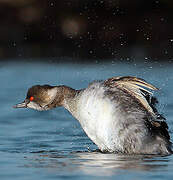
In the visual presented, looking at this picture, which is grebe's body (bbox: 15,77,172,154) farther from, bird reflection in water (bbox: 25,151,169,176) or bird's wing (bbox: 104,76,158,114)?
bird reflection in water (bbox: 25,151,169,176)

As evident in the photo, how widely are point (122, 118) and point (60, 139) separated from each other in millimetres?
2200

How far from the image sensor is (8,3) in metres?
26.0

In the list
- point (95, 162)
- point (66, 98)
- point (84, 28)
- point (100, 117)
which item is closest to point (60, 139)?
point (66, 98)

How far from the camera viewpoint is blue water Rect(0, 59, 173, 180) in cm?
763

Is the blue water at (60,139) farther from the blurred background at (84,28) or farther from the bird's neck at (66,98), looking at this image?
the blurred background at (84,28)

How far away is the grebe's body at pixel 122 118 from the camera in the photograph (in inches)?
344

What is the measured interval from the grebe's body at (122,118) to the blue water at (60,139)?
228mm

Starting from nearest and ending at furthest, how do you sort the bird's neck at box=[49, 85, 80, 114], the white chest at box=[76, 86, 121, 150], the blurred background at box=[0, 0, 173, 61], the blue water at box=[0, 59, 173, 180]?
the blue water at box=[0, 59, 173, 180]
the white chest at box=[76, 86, 121, 150]
the bird's neck at box=[49, 85, 80, 114]
the blurred background at box=[0, 0, 173, 61]

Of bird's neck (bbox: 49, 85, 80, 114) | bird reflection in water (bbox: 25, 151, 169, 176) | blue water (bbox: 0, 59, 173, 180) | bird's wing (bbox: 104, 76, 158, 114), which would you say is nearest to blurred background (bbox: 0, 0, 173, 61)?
blue water (bbox: 0, 59, 173, 180)

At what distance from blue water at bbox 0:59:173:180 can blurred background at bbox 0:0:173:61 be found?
3.29 meters

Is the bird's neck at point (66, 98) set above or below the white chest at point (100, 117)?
above

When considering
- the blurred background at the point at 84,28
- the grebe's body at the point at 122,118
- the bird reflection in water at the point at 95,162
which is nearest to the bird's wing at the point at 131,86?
the grebe's body at the point at 122,118

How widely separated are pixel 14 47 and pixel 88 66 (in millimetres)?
4654

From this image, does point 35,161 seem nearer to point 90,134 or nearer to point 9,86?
point 90,134
